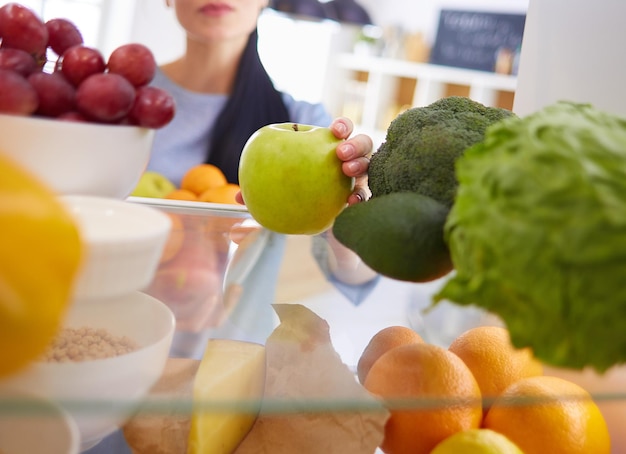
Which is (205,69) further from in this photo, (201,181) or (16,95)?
(16,95)

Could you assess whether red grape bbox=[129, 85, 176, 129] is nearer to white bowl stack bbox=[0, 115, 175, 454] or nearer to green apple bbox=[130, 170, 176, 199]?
white bowl stack bbox=[0, 115, 175, 454]

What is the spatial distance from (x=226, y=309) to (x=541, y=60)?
1.65 ft

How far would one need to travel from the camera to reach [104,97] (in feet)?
1.30

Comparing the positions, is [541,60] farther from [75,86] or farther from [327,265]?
[75,86]

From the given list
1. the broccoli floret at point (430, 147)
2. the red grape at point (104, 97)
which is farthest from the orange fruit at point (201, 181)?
the red grape at point (104, 97)

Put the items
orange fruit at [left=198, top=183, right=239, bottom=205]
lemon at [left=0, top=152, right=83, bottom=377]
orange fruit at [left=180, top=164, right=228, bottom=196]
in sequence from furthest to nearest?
orange fruit at [left=180, top=164, right=228, bottom=196] → orange fruit at [left=198, top=183, right=239, bottom=205] → lemon at [left=0, top=152, right=83, bottom=377]

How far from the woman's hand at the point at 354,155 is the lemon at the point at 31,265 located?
352 mm

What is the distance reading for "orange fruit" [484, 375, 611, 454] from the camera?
18.3 inches

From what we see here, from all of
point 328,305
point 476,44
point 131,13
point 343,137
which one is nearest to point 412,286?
point 328,305

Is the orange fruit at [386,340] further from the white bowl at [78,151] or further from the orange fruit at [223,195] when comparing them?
the orange fruit at [223,195]

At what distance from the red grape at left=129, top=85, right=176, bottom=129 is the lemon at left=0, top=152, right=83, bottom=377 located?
132 millimetres

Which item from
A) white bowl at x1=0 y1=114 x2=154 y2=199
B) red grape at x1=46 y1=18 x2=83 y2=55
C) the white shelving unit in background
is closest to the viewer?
white bowl at x1=0 y1=114 x2=154 y2=199

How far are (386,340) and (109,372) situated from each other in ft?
0.79

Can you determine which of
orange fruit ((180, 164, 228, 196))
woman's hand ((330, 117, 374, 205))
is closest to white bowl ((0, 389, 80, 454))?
woman's hand ((330, 117, 374, 205))
